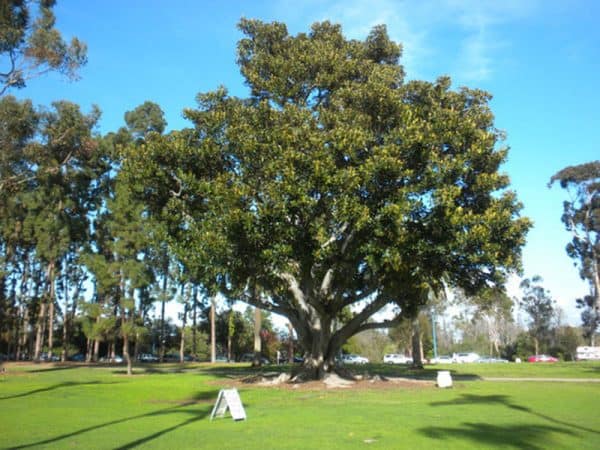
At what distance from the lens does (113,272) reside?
39156mm

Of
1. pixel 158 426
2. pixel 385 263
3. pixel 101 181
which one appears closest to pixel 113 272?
pixel 101 181

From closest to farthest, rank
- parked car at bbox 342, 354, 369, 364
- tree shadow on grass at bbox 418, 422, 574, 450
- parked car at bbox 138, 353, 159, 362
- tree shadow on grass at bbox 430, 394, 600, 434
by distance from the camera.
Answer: tree shadow on grass at bbox 418, 422, 574, 450
tree shadow on grass at bbox 430, 394, 600, 434
parked car at bbox 342, 354, 369, 364
parked car at bbox 138, 353, 159, 362

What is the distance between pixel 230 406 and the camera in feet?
42.7

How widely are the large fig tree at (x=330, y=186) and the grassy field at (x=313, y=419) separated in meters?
5.09

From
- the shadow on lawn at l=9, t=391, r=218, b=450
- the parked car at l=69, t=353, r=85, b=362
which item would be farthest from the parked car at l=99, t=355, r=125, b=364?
the shadow on lawn at l=9, t=391, r=218, b=450

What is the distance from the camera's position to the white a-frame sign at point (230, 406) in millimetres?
13008

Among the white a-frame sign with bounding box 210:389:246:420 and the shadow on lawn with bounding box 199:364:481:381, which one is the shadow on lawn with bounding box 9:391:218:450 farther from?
the shadow on lawn with bounding box 199:364:481:381

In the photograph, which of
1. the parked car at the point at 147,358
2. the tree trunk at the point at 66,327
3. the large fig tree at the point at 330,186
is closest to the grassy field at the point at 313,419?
the large fig tree at the point at 330,186

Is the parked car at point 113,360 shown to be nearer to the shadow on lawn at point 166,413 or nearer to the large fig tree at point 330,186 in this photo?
the large fig tree at point 330,186

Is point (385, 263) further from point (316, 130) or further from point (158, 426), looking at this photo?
point (158, 426)

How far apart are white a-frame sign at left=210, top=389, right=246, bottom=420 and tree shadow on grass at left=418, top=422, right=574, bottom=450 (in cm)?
440

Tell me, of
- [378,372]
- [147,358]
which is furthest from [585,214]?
[147,358]

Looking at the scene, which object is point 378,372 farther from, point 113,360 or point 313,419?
point 113,360

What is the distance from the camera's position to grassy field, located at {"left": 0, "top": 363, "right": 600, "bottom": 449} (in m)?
9.97
